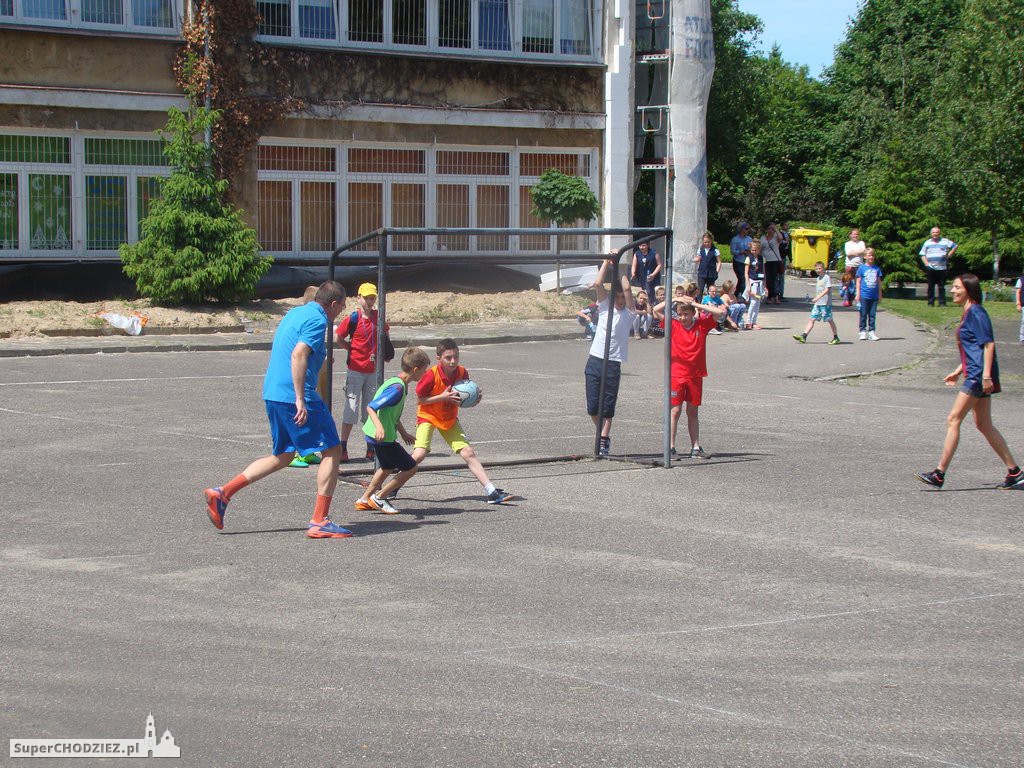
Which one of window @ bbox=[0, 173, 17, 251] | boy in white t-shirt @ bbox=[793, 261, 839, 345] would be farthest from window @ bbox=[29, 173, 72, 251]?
boy in white t-shirt @ bbox=[793, 261, 839, 345]

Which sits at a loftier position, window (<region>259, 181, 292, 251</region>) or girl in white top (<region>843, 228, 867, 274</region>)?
window (<region>259, 181, 292, 251</region>)

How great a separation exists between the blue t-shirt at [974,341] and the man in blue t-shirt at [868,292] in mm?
12941

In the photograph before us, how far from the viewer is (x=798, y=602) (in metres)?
7.77

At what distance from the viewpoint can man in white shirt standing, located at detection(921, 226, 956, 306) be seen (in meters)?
31.9

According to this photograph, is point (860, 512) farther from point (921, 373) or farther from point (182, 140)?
point (182, 140)

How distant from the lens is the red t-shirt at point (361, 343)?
41.2ft

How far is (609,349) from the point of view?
13.0 meters

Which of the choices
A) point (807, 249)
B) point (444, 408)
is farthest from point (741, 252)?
point (444, 408)

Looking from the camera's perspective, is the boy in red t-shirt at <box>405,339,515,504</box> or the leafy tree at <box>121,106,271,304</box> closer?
the boy in red t-shirt at <box>405,339,515,504</box>

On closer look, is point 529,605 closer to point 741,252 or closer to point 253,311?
point 253,311

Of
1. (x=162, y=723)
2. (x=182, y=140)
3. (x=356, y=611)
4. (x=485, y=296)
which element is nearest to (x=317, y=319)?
(x=356, y=611)

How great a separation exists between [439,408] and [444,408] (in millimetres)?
40

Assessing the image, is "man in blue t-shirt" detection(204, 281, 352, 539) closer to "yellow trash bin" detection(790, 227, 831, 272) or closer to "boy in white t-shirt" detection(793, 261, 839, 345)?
"boy in white t-shirt" detection(793, 261, 839, 345)

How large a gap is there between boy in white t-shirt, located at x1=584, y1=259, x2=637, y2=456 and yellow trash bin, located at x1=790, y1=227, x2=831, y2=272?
33859 millimetres
